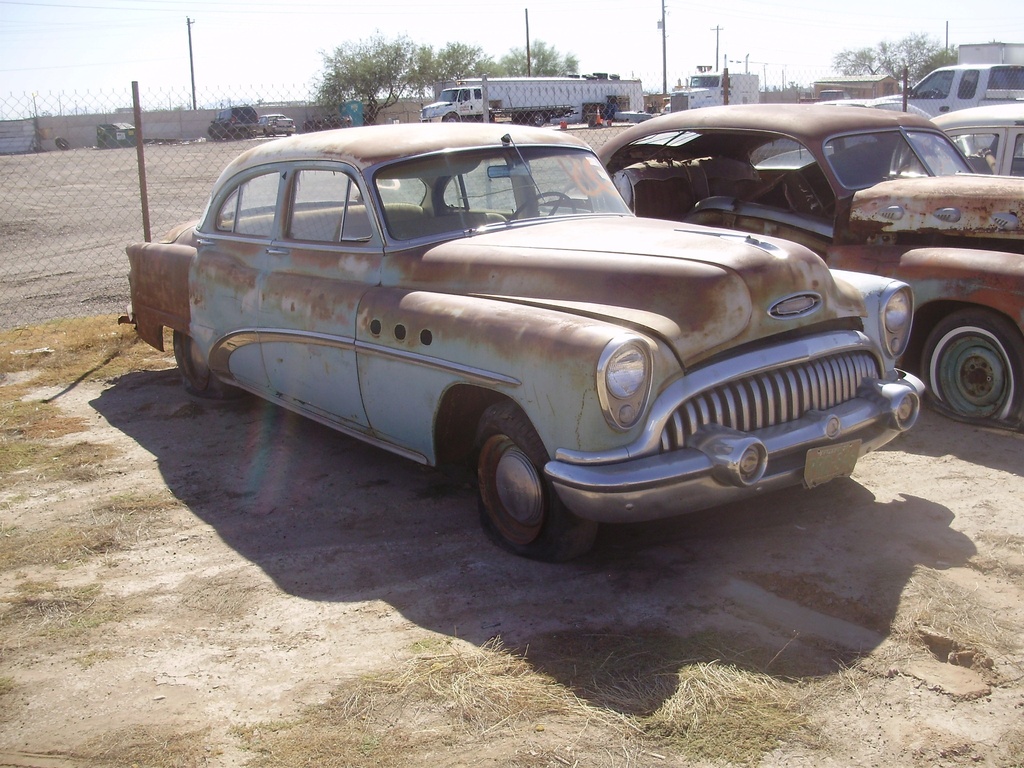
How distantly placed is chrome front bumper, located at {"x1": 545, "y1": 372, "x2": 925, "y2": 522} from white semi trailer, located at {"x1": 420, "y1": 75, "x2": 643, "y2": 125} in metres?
31.0

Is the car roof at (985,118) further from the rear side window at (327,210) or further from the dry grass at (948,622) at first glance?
the dry grass at (948,622)

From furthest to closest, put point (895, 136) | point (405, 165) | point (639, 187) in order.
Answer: point (639, 187)
point (895, 136)
point (405, 165)

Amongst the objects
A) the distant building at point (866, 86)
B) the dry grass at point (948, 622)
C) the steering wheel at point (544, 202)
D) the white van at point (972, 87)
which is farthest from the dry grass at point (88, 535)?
the distant building at point (866, 86)

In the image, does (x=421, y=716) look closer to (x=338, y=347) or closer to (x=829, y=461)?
(x=829, y=461)

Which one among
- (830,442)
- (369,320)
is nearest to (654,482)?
(830,442)

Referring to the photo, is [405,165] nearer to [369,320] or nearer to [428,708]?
[369,320]

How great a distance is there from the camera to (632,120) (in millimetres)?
32781

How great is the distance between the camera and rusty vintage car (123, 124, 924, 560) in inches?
134

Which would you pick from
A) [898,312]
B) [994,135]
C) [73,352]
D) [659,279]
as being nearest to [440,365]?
[659,279]

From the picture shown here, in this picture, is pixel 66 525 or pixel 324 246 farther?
pixel 324 246

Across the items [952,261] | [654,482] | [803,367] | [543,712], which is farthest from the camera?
[952,261]

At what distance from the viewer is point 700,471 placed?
11.0 feet

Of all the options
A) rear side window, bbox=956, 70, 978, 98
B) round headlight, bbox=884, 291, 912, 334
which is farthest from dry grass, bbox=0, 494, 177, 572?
rear side window, bbox=956, 70, 978, 98

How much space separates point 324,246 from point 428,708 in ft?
8.50
